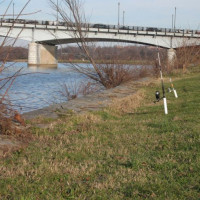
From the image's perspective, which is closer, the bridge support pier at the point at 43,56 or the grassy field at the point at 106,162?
the grassy field at the point at 106,162

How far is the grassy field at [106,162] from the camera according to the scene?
3771 mm

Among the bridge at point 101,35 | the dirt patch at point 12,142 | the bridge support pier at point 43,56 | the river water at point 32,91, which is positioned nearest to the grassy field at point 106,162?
the dirt patch at point 12,142

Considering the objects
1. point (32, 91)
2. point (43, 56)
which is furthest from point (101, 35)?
point (32, 91)

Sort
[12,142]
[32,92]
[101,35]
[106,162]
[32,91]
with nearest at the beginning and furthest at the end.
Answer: [106,162] < [12,142] < [32,92] < [32,91] < [101,35]

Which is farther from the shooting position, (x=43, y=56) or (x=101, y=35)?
(x=43, y=56)

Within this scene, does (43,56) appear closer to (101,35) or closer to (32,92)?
(101,35)

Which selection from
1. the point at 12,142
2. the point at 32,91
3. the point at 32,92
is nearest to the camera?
the point at 12,142

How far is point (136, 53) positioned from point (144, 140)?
58.4 feet

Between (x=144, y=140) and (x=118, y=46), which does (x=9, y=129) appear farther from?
(x=118, y=46)

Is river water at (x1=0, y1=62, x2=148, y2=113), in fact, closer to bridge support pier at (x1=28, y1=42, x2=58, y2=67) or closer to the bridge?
the bridge

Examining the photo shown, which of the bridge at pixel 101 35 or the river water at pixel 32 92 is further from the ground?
the bridge at pixel 101 35

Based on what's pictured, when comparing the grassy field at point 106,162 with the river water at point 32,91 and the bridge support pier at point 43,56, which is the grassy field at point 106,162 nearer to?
the river water at point 32,91

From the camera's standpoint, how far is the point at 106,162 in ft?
15.9

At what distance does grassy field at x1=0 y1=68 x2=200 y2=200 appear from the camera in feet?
12.4
